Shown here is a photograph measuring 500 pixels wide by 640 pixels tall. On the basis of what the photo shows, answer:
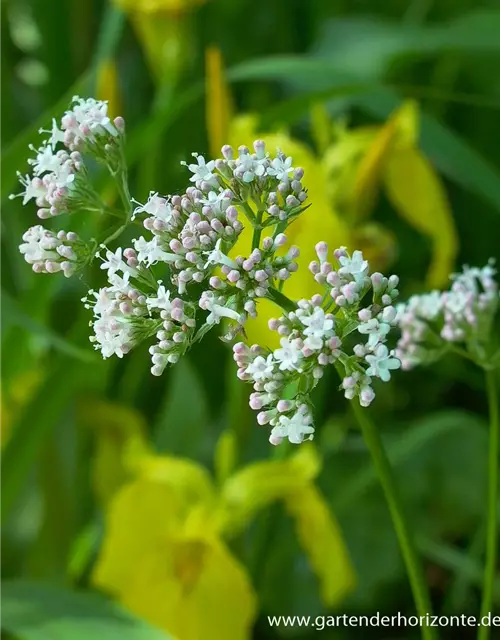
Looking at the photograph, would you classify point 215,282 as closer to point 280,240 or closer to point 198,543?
point 280,240

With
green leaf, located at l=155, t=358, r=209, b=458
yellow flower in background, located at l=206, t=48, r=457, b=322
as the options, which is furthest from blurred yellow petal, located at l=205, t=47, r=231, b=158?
green leaf, located at l=155, t=358, r=209, b=458

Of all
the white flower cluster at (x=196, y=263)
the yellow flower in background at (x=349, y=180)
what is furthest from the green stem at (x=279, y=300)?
the yellow flower in background at (x=349, y=180)

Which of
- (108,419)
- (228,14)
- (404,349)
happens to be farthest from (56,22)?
(404,349)

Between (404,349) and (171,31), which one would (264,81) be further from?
(404,349)

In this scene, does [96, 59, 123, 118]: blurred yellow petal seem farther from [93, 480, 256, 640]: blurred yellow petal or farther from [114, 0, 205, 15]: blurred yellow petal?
[93, 480, 256, 640]: blurred yellow petal

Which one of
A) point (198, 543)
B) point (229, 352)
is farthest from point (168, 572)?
point (229, 352)

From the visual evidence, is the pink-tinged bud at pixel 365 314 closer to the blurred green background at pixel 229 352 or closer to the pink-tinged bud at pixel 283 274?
the pink-tinged bud at pixel 283 274
